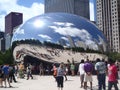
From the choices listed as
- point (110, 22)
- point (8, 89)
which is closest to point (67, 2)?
point (110, 22)

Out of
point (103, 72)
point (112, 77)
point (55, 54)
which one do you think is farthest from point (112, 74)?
point (55, 54)

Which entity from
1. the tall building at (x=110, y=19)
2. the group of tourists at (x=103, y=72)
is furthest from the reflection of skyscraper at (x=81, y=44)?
the tall building at (x=110, y=19)

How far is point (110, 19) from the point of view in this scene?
143m

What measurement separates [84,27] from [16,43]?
633 centimetres

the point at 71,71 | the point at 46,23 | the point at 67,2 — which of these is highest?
the point at 67,2

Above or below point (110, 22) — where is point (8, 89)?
below

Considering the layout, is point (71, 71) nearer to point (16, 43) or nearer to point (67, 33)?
point (67, 33)

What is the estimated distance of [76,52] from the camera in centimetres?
2881

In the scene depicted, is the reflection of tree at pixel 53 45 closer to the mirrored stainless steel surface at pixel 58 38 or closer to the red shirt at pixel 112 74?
the mirrored stainless steel surface at pixel 58 38

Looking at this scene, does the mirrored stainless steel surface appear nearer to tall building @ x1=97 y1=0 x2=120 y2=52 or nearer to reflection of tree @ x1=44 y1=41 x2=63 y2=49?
reflection of tree @ x1=44 y1=41 x2=63 y2=49

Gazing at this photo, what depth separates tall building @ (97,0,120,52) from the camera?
448 feet

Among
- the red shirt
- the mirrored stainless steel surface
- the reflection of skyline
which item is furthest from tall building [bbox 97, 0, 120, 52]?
the red shirt

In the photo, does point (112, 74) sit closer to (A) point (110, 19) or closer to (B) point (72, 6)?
(A) point (110, 19)

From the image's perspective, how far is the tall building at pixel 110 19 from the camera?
448 feet
